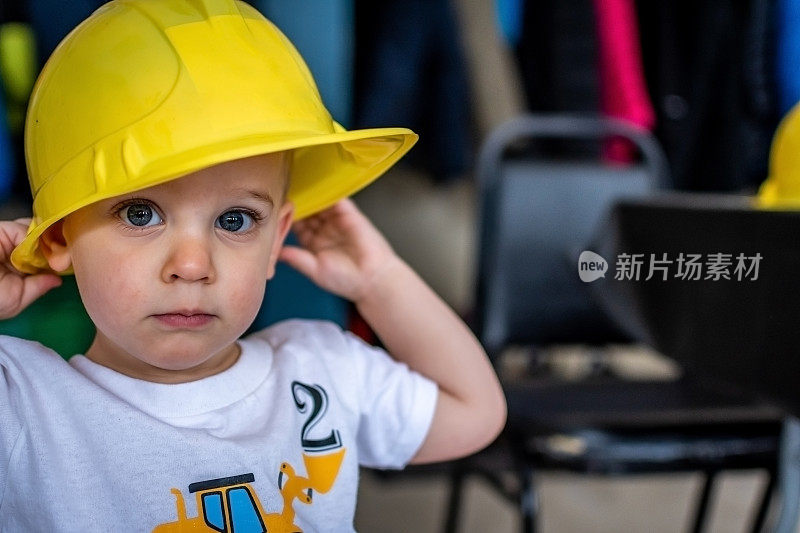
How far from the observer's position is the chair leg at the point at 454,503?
116 centimetres

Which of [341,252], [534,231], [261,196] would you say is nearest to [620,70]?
[534,231]

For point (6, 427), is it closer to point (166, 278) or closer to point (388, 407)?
point (166, 278)

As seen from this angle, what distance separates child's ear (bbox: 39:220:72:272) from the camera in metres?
0.42

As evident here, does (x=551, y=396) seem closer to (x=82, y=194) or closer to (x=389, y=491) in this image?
(x=389, y=491)

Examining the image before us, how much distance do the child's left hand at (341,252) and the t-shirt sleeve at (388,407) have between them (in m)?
0.04

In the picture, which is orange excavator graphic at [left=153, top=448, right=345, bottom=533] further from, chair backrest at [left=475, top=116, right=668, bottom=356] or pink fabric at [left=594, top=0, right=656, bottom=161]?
pink fabric at [left=594, top=0, right=656, bottom=161]

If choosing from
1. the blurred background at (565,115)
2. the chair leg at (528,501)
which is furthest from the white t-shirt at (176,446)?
the chair leg at (528,501)

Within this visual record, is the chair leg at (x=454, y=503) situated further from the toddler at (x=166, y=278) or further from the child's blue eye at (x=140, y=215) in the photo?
the child's blue eye at (x=140, y=215)

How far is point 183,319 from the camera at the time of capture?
0.41 m

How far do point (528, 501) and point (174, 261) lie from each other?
2.33 ft

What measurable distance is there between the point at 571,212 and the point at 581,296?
13 centimetres

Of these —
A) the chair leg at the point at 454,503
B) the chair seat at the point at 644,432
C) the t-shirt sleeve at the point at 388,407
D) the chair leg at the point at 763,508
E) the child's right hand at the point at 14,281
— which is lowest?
the chair leg at the point at 454,503

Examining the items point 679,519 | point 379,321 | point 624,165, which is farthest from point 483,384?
point 679,519

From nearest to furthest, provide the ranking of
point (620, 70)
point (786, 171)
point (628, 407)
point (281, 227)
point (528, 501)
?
point (281, 227)
point (786, 171)
point (528, 501)
point (628, 407)
point (620, 70)
